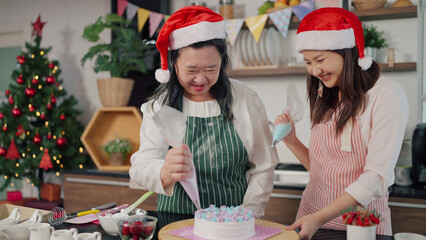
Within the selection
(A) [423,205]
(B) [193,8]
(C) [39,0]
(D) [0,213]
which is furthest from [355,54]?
(C) [39,0]

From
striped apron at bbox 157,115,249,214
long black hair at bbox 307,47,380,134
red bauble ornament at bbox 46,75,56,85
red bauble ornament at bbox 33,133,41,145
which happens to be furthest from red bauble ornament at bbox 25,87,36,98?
long black hair at bbox 307,47,380,134

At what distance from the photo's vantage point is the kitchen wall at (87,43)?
3088 millimetres

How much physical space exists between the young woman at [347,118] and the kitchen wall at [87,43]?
1626mm

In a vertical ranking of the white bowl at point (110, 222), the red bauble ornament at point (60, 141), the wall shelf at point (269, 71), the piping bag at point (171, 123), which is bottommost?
the red bauble ornament at point (60, 141)

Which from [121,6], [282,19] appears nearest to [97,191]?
[121,6]

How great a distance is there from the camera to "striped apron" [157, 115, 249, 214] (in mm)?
1658

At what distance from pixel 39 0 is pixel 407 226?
4.00 metres

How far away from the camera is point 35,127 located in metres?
3.85

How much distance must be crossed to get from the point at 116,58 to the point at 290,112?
239 centimetres

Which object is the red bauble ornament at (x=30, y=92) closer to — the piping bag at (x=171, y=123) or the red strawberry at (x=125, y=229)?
the piping bag at (x=171, y=123)

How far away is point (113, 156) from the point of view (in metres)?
3.65

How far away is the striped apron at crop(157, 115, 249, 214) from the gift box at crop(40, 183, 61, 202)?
2.64 metres

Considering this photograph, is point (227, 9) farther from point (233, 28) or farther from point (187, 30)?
point (187, 30)

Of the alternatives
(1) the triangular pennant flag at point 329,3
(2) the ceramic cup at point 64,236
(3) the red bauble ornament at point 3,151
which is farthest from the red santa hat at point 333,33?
(3) the red bauble ornament at point 3,151
